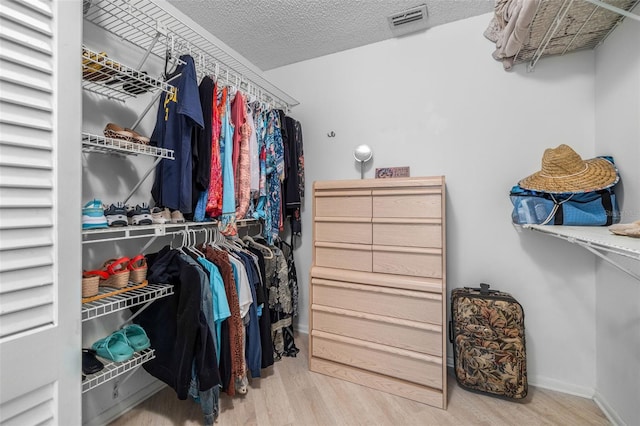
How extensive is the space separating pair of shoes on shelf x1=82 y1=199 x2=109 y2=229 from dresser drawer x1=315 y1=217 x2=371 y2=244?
1285mm

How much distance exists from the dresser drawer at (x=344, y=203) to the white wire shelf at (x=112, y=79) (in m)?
1.16

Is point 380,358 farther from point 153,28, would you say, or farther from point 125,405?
point 153,28

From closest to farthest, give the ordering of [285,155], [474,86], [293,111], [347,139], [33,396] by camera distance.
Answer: [33,396] < [474,86] < [285,155] < [347,139] < [293,111]

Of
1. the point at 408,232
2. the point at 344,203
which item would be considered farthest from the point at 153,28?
the point at 408,232

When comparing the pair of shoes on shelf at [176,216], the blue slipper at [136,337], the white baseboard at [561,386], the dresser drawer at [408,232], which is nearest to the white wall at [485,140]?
the white baseboard at [561,386]

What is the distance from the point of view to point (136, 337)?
1345 mm

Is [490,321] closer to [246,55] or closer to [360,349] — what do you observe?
[360,349]

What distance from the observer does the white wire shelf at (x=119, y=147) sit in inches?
44.3

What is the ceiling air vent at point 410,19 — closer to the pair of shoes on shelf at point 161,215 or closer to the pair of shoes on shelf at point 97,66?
the pair of shoes on shelf at point 97,66

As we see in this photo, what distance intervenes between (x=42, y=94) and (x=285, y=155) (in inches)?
63.0

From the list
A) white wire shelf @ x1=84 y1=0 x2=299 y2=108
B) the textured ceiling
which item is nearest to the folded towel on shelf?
the textured ceiling

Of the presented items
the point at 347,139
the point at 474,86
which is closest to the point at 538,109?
the point at 474,86

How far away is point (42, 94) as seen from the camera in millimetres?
684

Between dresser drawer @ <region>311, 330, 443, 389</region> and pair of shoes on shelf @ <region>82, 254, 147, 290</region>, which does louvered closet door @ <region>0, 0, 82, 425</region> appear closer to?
pair of shoes on shelf @ <region>82, 254, 147, 290</region>
